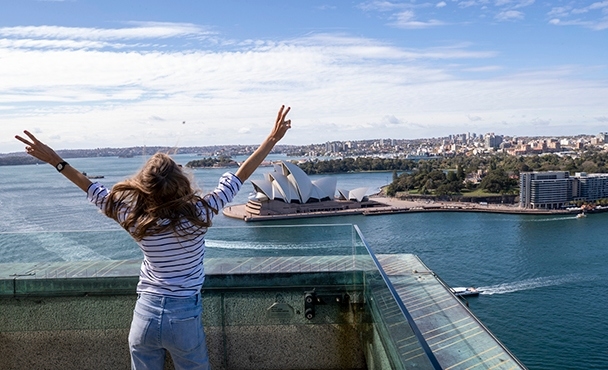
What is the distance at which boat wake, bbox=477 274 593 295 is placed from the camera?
923 cm

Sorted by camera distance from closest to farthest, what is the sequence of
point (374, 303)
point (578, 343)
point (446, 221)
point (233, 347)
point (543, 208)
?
point (374, 303)
point (233, 347)
point (578, 343)
point (446, 221)
point (543, 208)

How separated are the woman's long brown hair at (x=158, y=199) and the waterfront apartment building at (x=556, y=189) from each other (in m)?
22.4

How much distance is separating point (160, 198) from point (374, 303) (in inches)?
20.4

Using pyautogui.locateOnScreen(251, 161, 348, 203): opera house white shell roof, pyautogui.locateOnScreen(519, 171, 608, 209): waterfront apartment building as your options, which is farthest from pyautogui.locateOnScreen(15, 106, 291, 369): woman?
pyautogui.locateOnScreen(519, 171, 608, 209): waterfront apartment building

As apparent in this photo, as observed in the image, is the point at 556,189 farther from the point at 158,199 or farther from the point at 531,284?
the point at 158,199

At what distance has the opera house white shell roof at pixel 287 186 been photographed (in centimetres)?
2042


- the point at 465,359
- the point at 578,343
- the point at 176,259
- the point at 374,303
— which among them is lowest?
the point at 578,343

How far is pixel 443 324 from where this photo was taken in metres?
1.32

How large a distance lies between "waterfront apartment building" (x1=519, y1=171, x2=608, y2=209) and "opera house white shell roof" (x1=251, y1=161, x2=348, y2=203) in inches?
320

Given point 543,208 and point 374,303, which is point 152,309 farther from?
point 543,208

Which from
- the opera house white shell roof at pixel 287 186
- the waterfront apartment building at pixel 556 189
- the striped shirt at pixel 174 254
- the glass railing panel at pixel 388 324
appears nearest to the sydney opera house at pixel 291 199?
the opera house white shell roof at pixel 287 186

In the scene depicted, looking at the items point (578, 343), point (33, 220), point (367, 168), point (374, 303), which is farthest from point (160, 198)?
point (367, 168)

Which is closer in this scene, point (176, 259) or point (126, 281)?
point (176, 259)

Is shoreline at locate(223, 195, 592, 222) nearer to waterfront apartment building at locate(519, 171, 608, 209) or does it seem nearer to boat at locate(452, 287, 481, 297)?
waterfront apartment building at locate(519, 171, 608, 209)
